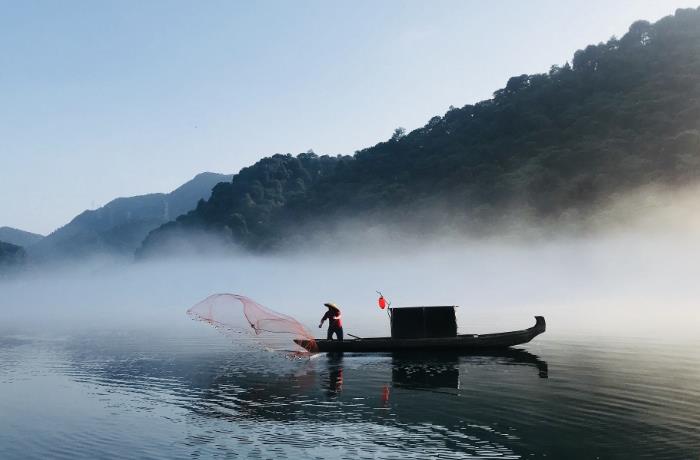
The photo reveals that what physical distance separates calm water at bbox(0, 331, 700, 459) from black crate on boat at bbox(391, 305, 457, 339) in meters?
2.34

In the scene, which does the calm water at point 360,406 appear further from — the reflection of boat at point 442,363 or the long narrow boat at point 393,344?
the long narrow boat at point 393,344

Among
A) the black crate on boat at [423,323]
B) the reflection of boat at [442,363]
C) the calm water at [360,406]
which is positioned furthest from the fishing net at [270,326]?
the reflection of boat at [442,363]

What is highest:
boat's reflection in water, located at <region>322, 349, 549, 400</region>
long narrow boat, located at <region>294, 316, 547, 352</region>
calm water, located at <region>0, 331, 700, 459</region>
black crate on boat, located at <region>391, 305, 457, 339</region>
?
black crate on boat, located at <region>391, 305, 457, 339</region>

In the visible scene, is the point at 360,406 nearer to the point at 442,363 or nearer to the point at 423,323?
the point at 442,363

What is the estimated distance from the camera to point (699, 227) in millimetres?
145500

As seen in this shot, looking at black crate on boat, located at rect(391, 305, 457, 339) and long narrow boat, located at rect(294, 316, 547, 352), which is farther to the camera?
black crate on boat, located at rect(391, 305, 457, 339)

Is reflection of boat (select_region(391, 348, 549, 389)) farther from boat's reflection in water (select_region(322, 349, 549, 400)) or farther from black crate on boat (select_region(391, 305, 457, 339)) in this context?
black crate on boat (select_region(391, 305, 457, 339))

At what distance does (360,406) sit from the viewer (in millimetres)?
27016

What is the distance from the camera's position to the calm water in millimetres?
20406

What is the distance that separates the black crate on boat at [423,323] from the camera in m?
46.5

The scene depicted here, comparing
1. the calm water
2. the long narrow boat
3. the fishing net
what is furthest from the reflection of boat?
the fishing net

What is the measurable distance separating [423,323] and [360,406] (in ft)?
67.5

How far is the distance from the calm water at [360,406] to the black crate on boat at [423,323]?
2341 mm

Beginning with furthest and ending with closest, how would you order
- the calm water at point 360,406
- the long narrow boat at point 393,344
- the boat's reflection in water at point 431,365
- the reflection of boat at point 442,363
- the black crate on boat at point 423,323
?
the black crate on boat at point 423,323, the long narrow boat at point 393,344, the reflection of boat at point 442,363, the boat's reflection in water at point 431,365, the calm water at point 360,406
